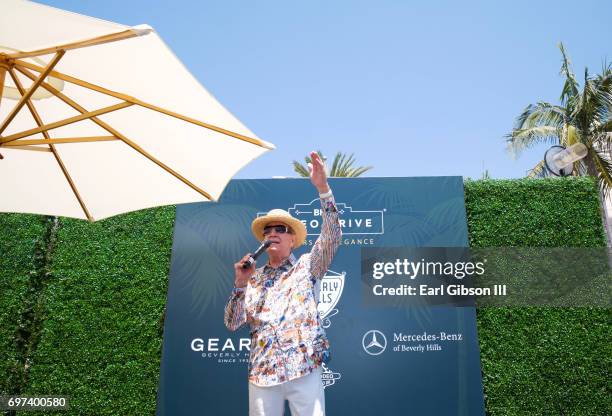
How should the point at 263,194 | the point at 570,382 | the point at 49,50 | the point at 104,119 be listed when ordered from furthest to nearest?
the point at 263,194 < the point at 570,382 < the point at 104,119 < the point at 49,50

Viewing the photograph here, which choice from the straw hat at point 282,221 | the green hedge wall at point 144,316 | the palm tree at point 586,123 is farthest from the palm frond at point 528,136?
the straw hat at point 282,221

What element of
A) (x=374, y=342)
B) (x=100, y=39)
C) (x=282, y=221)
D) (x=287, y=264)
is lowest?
(x=374, y=342)

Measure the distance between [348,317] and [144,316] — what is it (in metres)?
2.35

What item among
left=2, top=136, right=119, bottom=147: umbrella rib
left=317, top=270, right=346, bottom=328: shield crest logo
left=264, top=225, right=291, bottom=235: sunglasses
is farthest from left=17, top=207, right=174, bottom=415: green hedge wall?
left=264, top=225, right=291, bottom=235: sunglasses

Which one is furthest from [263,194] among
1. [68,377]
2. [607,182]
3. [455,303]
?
[607,182]

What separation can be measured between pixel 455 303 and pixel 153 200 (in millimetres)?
3779

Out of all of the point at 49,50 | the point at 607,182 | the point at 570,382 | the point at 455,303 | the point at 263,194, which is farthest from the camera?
the point at 607,182

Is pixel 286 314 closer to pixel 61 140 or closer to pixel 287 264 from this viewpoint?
pixel 287 264

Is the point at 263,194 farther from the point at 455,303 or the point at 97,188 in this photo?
the point at 97,188

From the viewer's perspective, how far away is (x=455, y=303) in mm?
5344

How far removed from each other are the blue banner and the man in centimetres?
291

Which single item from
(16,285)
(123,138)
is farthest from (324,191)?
(16,285)

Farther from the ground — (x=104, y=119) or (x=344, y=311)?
(x=104, y=119)

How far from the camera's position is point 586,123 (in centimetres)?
1173
